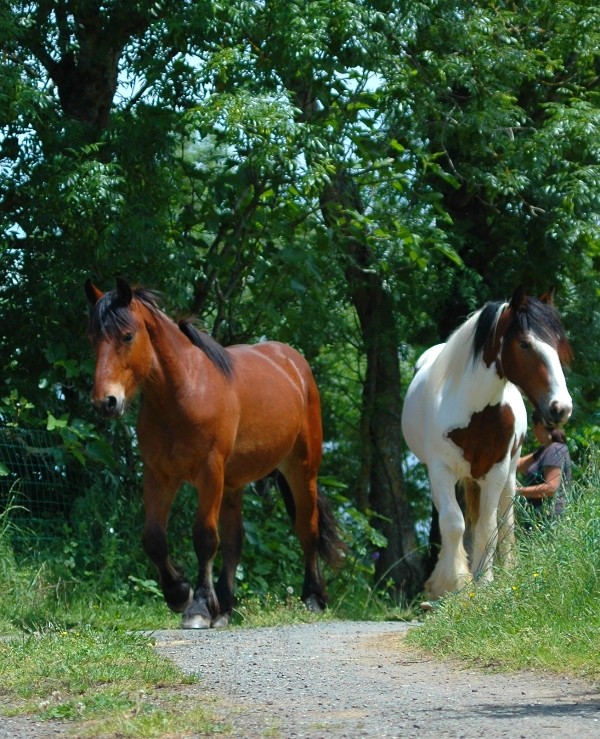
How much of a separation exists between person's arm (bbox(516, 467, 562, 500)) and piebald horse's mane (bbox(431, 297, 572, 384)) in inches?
32.7

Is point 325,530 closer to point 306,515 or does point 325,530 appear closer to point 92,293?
point 306,515

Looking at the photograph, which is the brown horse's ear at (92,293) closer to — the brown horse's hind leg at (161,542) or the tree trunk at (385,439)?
the brown horse's hind leg at (161,542)

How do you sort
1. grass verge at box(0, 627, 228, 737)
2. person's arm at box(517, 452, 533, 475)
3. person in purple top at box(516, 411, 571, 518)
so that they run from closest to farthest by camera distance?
grass verge at box(0, 627, 228, 737), person in purple top at box(516, 411, 571, 518), person's arm at box(517, 452, 533, 475)

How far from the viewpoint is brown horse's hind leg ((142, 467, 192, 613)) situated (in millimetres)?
9227

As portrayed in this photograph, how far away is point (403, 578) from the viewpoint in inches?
617

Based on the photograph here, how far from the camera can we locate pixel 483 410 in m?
9.37

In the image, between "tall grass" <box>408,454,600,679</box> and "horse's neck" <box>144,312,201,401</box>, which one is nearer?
"tall grass" <box>408,454,600,679</box>

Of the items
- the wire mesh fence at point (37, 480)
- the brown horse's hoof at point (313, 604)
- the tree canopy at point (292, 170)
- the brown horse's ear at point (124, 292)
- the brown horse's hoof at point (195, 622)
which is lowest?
the brown horse's hoof at point (313, 604)

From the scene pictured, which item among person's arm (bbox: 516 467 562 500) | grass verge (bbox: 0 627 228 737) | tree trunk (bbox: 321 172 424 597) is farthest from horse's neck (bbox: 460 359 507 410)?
tree trunk (bbox: 321 172 424 597)

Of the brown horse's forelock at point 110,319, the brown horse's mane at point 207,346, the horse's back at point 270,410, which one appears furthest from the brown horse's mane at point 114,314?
the horse's back at point 270,410

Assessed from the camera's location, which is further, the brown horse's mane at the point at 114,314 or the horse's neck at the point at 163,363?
the horse's neck at the point at 163,363

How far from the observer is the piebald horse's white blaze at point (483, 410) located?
893cm

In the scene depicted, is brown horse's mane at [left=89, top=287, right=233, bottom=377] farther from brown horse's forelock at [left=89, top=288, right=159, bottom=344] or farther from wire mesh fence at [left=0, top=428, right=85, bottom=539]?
wire mesh fence at [left=0, top=428, right=85, bottom=539]

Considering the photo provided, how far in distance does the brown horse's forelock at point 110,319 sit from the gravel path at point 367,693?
85.0 inches
